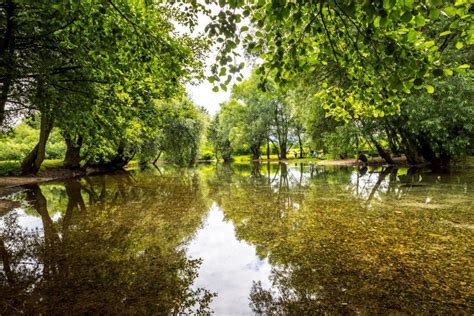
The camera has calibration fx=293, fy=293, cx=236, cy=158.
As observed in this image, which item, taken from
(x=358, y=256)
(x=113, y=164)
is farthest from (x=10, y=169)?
(x=358, y=256)

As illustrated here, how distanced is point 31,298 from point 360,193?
36.1 ft

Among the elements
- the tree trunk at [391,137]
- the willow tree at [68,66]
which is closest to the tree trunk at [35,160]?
the willow tree at [68,66]

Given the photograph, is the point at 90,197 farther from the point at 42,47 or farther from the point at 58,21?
the point at 58,21

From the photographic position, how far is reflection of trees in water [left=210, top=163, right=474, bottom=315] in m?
3.55

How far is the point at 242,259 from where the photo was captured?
5.16m

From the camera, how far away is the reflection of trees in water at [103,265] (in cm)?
359

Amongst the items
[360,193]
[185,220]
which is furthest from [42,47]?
[360,193]

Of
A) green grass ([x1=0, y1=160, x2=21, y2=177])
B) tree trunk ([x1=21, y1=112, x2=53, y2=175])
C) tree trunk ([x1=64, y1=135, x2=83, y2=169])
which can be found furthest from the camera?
tree trunk ([x1=64, y1=135, x2=83, y2=169])

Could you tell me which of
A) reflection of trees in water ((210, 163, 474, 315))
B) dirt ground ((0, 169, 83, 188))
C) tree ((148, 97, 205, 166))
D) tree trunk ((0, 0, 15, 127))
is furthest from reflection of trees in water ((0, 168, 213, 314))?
tree ((148, 97, 205, 166))

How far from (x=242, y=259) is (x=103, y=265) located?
7.59ft

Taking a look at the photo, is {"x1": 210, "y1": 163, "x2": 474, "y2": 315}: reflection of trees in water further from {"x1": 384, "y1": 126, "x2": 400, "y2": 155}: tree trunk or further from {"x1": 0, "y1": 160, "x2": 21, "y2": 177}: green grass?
{"x1": 0, "y1": 160, "x2": 21, "y2": 177}: green grass

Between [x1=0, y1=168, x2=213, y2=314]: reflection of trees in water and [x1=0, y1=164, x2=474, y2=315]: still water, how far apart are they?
0.02 meters

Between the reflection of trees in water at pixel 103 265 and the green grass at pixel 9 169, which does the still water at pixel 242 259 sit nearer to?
the reflection of trees in water at pixel 103 265

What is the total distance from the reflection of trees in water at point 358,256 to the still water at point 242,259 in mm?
22
